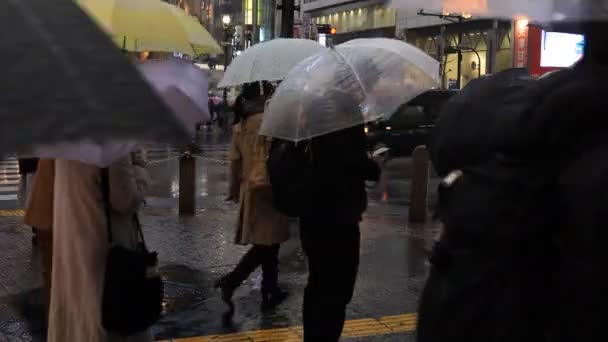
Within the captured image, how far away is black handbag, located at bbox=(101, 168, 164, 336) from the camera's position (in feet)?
10.8

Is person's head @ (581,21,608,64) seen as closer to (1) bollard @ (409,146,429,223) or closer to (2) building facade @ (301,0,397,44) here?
(1) bollard @ (409,146,429,223)

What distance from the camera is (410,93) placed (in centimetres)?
507

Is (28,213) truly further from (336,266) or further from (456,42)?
(456,42)

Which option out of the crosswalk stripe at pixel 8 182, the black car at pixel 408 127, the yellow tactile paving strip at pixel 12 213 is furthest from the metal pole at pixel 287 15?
the yellow tactile paving strip at pixel 12 213

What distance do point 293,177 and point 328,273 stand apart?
59 centimetres

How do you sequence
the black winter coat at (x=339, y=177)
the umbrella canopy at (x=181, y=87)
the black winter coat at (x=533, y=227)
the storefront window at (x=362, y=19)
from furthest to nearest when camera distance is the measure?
the storefront window at (x=362, y=19) < the black winter coat at (x=339, y=177) < the umbrella canopy at (x=181, y=87) < the black winter coat at (x=533, y=227)

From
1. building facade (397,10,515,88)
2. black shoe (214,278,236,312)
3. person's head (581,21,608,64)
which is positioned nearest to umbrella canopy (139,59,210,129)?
person's head (581,21,608,64)

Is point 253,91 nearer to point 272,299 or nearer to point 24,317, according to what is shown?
point 272,299

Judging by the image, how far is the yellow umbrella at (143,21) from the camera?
4.94 meters

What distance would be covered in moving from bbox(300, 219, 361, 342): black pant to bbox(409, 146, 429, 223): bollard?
553 cm

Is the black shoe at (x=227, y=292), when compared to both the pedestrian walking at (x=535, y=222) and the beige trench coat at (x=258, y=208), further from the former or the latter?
the pedestrian walking at (x=535, y=222)

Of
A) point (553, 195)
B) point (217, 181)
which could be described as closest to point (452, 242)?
point (553, 195)

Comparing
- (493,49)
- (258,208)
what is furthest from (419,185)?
(493,49)

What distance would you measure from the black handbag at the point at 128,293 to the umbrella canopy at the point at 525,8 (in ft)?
5.22
